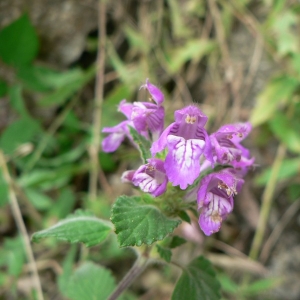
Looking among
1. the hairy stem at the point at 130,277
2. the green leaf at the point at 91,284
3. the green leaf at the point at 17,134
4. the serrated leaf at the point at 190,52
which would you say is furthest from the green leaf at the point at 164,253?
the serrated leaf at the point at 190,52

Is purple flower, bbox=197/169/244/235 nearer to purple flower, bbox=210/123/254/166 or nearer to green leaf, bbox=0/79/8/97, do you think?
purple flower, bbox=210/123/254/166

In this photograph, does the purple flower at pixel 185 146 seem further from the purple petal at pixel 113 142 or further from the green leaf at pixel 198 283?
the green leaf at pixel 198 283

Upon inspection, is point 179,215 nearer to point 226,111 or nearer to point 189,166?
point 189,166

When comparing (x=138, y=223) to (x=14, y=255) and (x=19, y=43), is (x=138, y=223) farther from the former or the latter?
(x=19, y=43)

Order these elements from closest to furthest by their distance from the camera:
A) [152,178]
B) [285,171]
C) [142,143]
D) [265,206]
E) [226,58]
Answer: [152,178] < [142,143] < [285,171] < [265,206] < [226,58]

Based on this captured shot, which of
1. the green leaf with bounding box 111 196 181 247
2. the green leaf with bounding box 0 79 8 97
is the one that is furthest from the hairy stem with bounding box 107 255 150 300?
the green leaf with bounding box 0 79 8 97

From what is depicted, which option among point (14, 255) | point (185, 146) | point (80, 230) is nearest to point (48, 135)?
point (14, 255)
